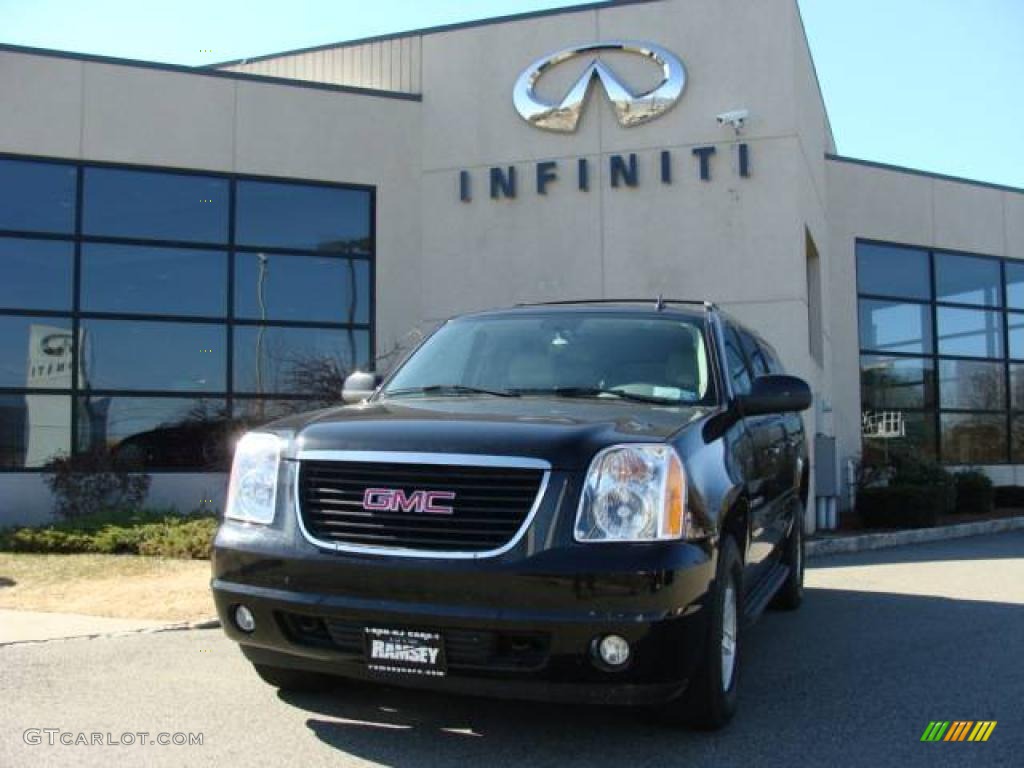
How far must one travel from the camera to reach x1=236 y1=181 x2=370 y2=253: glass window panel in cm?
1413

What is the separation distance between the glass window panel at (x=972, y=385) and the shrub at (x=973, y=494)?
9.51 feet

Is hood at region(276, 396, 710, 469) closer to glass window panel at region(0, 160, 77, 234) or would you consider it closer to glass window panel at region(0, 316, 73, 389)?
glass window panel at region(0, 316, 73, 389)

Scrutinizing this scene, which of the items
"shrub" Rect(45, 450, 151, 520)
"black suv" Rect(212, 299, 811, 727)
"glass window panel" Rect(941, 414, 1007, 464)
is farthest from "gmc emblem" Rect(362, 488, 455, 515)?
"glass window panel" Rect(941, 414, 1007, 464)

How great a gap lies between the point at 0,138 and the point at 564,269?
7.70 meters

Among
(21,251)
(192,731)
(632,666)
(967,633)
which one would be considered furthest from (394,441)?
(21,251)

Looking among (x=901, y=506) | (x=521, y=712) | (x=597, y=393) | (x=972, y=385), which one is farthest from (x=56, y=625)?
(x=972, y=385)

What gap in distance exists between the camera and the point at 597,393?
4.74 metres

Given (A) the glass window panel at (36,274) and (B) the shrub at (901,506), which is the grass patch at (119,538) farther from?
(B) the shrub at (901,506)

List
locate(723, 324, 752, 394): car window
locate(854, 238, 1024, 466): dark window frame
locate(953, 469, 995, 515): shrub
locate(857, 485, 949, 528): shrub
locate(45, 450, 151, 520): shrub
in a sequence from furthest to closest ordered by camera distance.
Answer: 1. locate(854, 238, 1024, 466): dark window frame
2. locate(953, 469, 995, 515): shrub
3. locate(857, 485, 949, 528): shrub
4. locate(45, 450, 151, 520): shrub
5. locate(723, 324, 752, 394): car window

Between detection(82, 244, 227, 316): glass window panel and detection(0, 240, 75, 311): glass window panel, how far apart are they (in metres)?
0.23

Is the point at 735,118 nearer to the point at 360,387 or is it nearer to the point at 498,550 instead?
the point at 360,387

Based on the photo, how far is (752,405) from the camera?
4824 millimetres

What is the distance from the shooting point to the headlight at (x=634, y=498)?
3.64m

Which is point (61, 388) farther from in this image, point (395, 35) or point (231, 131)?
point (395, 35)
